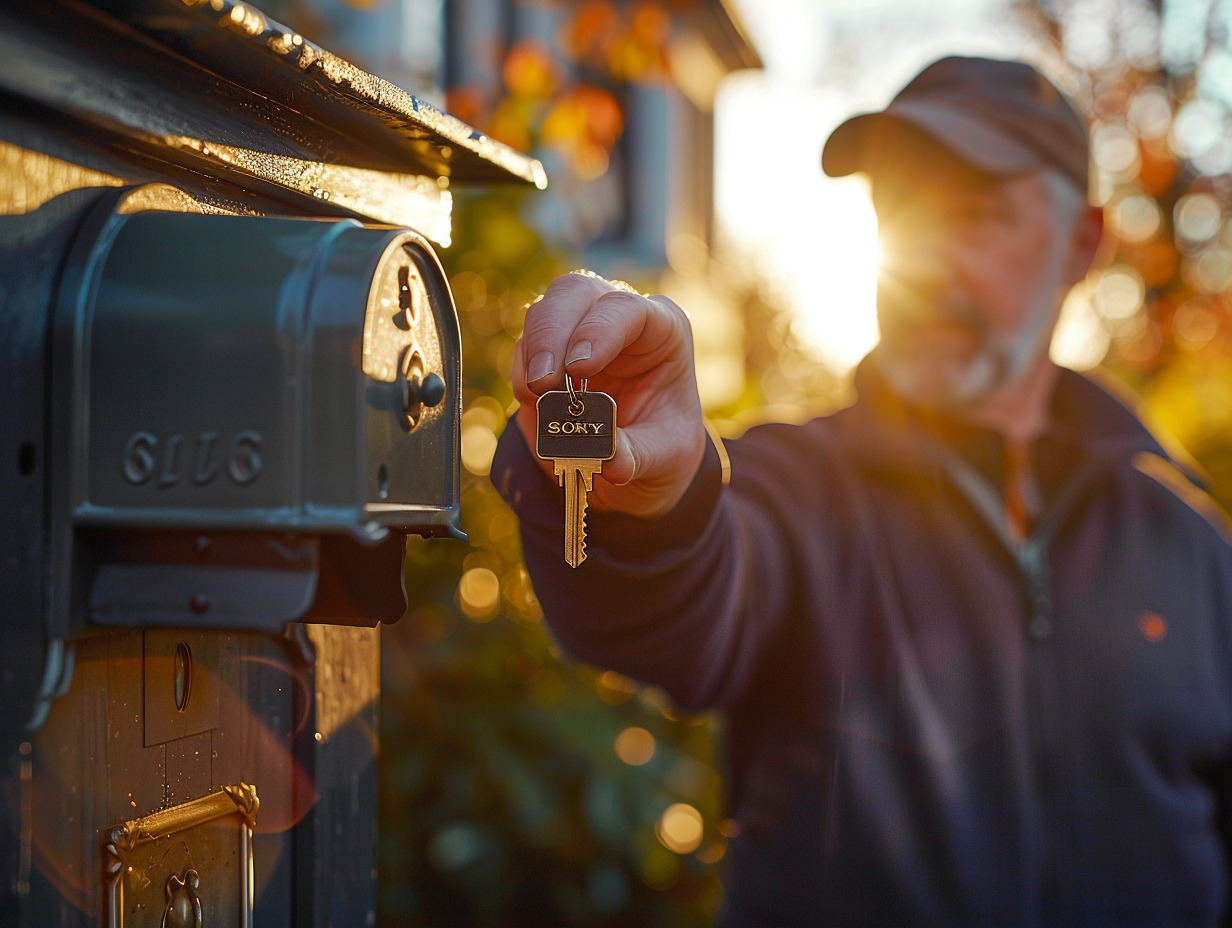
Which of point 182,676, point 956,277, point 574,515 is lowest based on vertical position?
point 182,676

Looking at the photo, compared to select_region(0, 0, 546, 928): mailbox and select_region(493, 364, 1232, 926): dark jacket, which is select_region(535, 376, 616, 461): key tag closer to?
select_region(0, 0, 546, 928): mailbox

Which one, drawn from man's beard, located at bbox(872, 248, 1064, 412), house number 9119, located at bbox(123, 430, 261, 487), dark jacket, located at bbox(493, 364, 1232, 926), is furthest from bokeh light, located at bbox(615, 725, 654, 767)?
house number 9119, located at bbox(123, 430, 261, 487)

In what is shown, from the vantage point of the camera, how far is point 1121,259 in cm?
1628

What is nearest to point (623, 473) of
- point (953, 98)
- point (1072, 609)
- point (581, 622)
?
point (581, 622)

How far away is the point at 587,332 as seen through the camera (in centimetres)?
111

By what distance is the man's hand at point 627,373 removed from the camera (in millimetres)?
1112

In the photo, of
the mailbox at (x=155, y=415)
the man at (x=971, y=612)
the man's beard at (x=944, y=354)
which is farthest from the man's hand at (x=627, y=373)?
the man's beard at (x=944, y=354)

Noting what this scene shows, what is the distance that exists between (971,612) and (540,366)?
1862mm

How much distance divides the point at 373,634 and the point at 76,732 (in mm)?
554

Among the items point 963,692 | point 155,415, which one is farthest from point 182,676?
point 963,692

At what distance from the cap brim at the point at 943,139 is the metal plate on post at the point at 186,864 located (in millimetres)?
2245

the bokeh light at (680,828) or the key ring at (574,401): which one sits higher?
the key ring at (574,401)

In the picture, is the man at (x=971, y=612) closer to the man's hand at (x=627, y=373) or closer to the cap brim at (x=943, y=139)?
the cap brim at (x=943, y=139)

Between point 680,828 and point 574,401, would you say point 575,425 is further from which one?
point 680,828
